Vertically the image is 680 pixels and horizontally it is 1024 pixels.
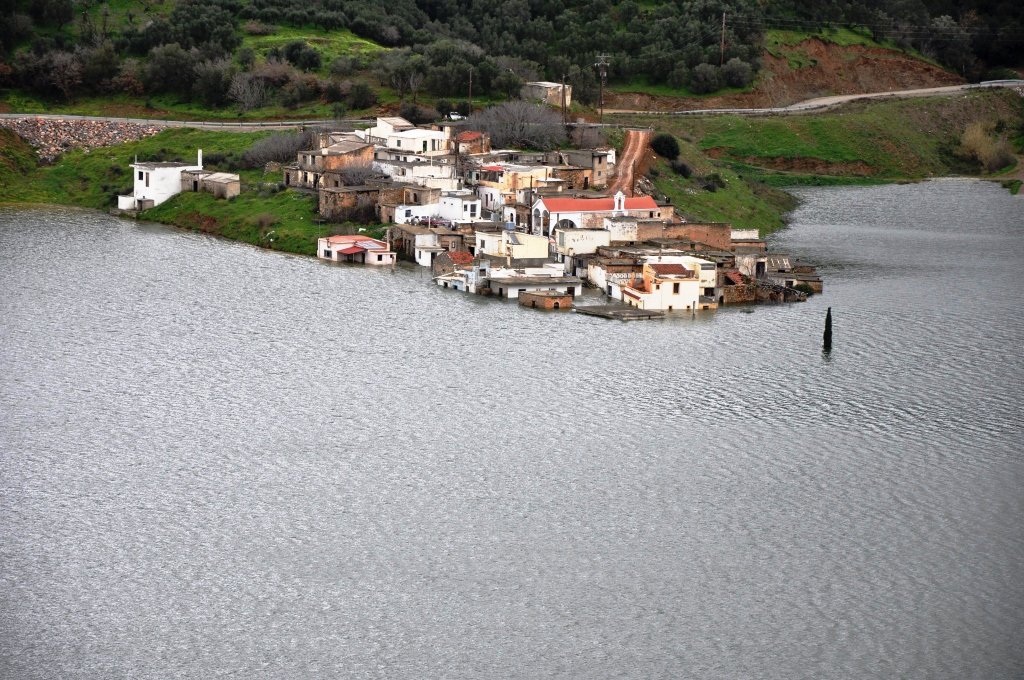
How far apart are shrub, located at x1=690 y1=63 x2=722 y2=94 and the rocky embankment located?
37334mm

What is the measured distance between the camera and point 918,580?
2881cm

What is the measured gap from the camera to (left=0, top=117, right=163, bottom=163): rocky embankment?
7506 centimetres

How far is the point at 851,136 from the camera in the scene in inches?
3703

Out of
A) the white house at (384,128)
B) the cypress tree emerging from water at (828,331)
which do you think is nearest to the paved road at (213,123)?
the white house at (384,128)

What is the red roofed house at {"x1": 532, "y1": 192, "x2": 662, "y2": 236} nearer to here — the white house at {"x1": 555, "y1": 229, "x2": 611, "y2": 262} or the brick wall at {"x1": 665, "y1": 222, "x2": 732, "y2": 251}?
the white house at {"x1": 555, "y1": 229, "x2": 611, "y2": 262}

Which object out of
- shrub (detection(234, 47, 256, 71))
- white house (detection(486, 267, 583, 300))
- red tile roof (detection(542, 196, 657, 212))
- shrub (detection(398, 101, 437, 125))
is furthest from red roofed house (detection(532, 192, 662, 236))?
shrub (detection(234, 47, 256, 71))

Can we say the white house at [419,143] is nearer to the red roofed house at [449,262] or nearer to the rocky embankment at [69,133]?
the red roofed house at [449,262]

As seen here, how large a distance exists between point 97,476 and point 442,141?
37698 millimetres

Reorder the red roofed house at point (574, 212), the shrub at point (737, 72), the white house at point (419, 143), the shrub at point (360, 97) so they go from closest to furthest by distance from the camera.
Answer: the red roofed house at point (574, 212), the white house at point (419, 143), the shrub at point (360, 97), the shrub at point (737, 72)

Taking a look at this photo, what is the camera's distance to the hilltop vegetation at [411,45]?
82812 mm

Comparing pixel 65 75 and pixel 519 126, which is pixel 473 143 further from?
pixel 65 75

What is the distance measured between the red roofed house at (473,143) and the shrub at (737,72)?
110ft

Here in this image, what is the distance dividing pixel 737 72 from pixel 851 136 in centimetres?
954

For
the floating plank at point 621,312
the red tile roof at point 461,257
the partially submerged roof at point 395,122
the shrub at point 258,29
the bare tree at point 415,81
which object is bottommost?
the floating plank at point 621,312
